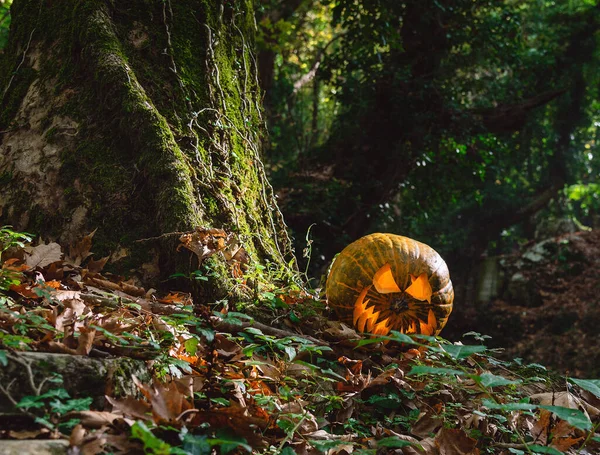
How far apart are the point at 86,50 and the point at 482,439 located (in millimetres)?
2798

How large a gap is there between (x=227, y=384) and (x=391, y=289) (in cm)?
112

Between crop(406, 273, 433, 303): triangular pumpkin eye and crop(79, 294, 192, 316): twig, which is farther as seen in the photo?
crop(406, 273, 433, 303): triangular pumpkin eye

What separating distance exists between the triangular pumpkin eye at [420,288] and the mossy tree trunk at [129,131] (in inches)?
31.6

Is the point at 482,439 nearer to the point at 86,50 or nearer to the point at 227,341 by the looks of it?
the point at 227,341

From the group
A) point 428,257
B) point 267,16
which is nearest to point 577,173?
point 267,16

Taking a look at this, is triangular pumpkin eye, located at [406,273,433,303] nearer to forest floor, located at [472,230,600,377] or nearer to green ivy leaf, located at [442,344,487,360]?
green ivy leaf, located at [442,344,487,360]

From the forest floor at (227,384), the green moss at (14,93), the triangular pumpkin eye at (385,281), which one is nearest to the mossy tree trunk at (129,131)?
the green moss at (14,93)

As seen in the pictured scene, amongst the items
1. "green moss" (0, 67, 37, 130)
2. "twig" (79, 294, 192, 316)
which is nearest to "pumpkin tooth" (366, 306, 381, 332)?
"twig" (79, 294, 192, 316)

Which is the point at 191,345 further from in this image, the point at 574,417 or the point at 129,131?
the point at 129,131

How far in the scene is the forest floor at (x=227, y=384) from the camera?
1.26m

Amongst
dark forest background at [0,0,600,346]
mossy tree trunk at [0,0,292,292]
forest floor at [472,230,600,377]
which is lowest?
forest floor at [472,230,600,377]

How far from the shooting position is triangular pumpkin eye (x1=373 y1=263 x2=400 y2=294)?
8.24ft

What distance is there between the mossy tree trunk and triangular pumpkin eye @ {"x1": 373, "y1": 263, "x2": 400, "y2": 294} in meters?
0.67

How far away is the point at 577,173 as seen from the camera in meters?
16.1
